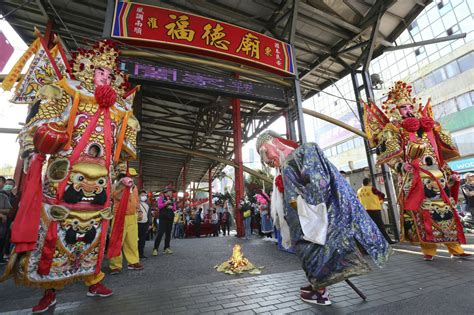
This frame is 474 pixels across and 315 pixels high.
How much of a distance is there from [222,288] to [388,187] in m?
6.06

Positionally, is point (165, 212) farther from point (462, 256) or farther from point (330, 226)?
point (462, 256)

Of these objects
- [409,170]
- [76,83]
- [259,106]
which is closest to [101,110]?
[76,83]

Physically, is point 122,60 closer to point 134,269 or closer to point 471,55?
point 134,269

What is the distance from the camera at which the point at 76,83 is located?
101 inches

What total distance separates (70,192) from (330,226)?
8.30 feet

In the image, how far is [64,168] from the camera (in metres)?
2.26

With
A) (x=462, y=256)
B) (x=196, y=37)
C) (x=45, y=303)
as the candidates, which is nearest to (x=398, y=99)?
(x=462, y=256)

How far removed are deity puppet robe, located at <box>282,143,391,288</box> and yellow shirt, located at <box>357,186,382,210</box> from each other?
3.82 metres

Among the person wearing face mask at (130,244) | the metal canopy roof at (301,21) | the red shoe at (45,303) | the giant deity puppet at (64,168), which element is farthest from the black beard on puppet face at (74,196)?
the metal canopy roof at (301,21)

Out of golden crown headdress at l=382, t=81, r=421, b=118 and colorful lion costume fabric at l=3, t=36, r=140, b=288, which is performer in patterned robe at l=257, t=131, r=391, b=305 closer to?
colorful lion costume fabric at l=3, t=36, r=140, b=288

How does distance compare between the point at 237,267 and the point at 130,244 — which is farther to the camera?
the point at 130,244

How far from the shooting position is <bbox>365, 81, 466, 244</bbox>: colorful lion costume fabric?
372 centimetres

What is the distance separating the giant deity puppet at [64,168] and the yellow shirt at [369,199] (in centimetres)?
547

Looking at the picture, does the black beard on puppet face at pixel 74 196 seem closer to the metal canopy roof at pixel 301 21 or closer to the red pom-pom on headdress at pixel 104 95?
the red pom-pom on headdress at pixel 104 95
